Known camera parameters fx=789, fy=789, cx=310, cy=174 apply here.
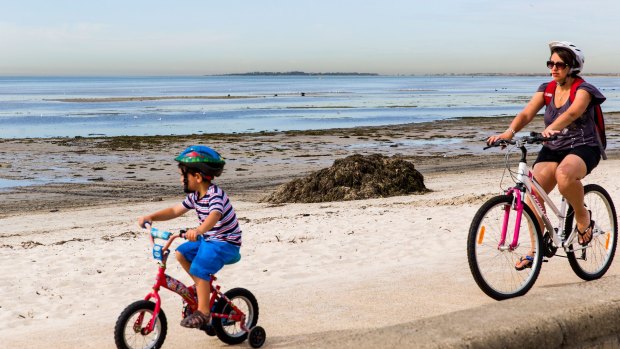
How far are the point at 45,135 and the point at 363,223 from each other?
31.6 meters

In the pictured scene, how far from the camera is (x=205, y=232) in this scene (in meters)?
4.50

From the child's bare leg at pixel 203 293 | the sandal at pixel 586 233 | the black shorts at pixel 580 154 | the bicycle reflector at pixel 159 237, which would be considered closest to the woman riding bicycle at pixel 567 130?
the black shorts at pixel 580 154

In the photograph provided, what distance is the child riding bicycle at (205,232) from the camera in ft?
15.0

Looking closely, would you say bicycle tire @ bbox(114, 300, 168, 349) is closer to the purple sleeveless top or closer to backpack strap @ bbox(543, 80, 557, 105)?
the purple sleeveless top

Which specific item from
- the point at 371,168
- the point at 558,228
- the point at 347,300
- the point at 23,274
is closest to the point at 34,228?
the point at 23,274

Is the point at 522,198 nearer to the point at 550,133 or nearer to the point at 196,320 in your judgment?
the point at 550,133

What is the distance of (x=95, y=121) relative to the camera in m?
51.9

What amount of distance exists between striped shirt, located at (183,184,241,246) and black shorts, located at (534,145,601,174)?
106 inches

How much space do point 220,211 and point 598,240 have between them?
356 cm

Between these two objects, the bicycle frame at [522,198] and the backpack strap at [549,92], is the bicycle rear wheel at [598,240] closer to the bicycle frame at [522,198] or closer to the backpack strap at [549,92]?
the bicycle frame at [522,198]

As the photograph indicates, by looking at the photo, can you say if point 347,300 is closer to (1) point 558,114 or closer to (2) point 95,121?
(1) point 558,114

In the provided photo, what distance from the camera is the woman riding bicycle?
5758 mm

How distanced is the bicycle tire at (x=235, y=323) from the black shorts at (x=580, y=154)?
8.48 feet

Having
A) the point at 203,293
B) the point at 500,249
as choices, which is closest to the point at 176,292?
the point at 203,293
